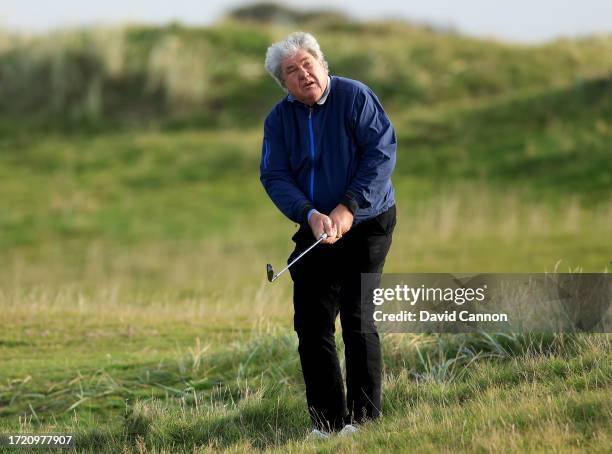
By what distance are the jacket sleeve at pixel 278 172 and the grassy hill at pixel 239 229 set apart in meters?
1.31

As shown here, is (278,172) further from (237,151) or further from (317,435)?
(237,151)

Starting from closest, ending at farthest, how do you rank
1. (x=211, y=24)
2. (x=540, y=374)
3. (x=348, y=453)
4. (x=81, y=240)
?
1. (x=348, y=453)
2. (x=540, y=374)
3. (x=81, y=240)
4. (x=211, y=24)

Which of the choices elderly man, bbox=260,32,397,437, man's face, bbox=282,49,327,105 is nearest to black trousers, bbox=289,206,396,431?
elderly man, bbox=260,32,397,437

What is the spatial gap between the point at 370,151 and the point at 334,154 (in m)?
0.20

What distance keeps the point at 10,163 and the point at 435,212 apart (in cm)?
1074

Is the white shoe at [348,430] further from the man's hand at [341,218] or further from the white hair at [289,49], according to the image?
the white hair at [289,49]

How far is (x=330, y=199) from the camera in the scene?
21.7 ft

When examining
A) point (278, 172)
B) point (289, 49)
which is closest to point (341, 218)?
point (278, 172)

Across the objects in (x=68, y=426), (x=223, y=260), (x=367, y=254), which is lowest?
(x=223, y=260)

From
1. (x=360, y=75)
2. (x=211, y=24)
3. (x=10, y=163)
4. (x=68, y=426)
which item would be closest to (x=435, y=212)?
(x=360, y=75)

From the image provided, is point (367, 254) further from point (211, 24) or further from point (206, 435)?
point (211, 24)

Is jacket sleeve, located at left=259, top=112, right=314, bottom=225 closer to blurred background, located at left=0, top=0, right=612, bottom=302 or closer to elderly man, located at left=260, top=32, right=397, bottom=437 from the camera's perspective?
elderly man, located at left=260, top=32, right=397, bottom=437

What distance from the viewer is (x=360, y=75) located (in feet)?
100

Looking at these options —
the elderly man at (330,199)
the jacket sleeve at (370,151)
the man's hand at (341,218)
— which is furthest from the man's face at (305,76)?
the man's hand at (341,218)
